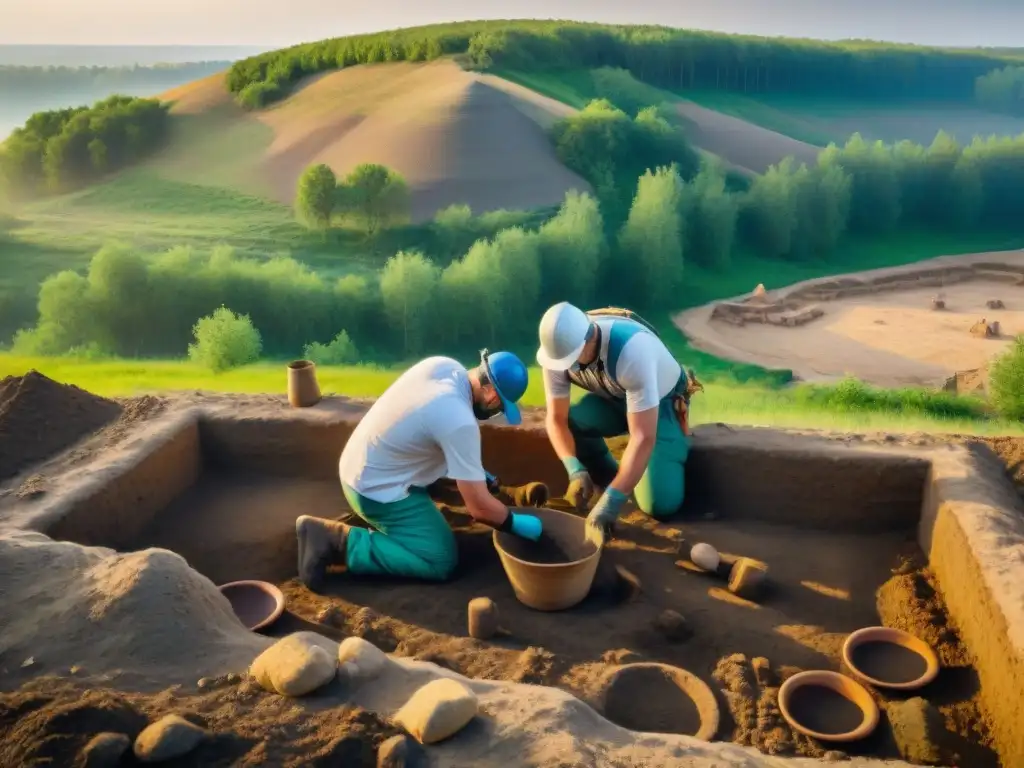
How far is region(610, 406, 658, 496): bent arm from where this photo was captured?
3.77m

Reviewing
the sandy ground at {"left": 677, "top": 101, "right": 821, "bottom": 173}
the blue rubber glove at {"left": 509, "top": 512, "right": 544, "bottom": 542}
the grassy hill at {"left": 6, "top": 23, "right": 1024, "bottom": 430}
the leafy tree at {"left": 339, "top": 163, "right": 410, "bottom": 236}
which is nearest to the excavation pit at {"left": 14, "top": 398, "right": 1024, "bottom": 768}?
the blue rubber glove at {"left": 509, "top": 512, "right": 544, "bottom": 542}

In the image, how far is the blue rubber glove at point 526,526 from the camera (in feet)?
12.2

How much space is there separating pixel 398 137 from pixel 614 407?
1880 cm

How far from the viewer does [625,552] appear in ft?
13.4

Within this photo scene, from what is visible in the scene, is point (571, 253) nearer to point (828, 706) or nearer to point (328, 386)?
point (328, 386)

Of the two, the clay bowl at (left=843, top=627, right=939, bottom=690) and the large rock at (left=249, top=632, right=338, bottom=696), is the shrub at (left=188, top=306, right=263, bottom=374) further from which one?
the clay bowl at (left=843, top=627, right=939, bottom=690)

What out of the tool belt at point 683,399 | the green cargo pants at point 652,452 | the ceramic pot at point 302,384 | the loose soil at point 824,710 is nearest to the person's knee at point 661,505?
the green cargo pants at point 652,452

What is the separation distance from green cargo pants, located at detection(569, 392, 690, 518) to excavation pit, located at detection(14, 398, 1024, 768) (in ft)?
0.45

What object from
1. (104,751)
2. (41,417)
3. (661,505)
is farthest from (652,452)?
(41,417)

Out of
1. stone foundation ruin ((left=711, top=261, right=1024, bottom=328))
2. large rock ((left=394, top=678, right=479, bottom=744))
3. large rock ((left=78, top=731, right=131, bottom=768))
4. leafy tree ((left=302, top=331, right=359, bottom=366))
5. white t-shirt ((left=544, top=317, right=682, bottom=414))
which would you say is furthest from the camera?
stone foundation ruin ((left=711, top=261, right=1024, bottom=328))

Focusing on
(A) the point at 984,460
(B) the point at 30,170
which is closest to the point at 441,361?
(A) the point at 984,460

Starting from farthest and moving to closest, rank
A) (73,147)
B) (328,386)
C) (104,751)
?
(73,147), (328,386), (104,751)

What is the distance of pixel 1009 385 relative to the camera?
11805 millimetres

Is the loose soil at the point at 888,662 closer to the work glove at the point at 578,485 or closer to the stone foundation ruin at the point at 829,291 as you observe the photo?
the work glove at the point at 578,485
